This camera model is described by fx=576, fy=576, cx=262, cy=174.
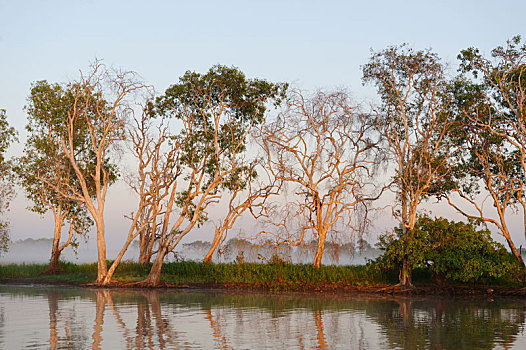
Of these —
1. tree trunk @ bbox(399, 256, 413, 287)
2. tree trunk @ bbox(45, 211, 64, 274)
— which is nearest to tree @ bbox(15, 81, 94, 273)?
tree trunk @ bbox(45, 211, 64, 274)

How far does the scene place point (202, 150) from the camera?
33.6 m

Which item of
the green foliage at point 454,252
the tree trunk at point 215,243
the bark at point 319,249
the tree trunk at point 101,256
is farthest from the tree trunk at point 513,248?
the tree trunk at point 101,256

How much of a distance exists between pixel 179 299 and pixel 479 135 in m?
19.0

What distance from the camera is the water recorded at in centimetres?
1306

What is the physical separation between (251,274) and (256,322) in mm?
15179

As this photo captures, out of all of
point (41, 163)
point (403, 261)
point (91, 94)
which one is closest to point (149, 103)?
point (91, 94)

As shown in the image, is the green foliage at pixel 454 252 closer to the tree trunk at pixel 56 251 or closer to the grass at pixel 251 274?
the grass at pixel 251 274

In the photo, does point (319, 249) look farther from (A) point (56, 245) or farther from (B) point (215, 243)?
(A) point (56, 245)

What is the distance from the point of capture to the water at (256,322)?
42.9ft

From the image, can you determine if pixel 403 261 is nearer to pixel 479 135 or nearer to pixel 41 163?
pixel 479 135

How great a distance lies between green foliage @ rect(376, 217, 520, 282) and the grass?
2.22 metres

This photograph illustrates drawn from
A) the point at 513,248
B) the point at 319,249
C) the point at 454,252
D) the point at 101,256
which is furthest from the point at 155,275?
the point at 513,248

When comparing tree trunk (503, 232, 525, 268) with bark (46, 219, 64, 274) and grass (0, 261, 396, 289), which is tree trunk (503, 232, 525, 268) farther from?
bark (46, 219, 64, 274)

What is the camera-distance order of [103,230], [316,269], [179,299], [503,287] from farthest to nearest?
[103,230] → [316,269] → [503,287] → [179,299]
